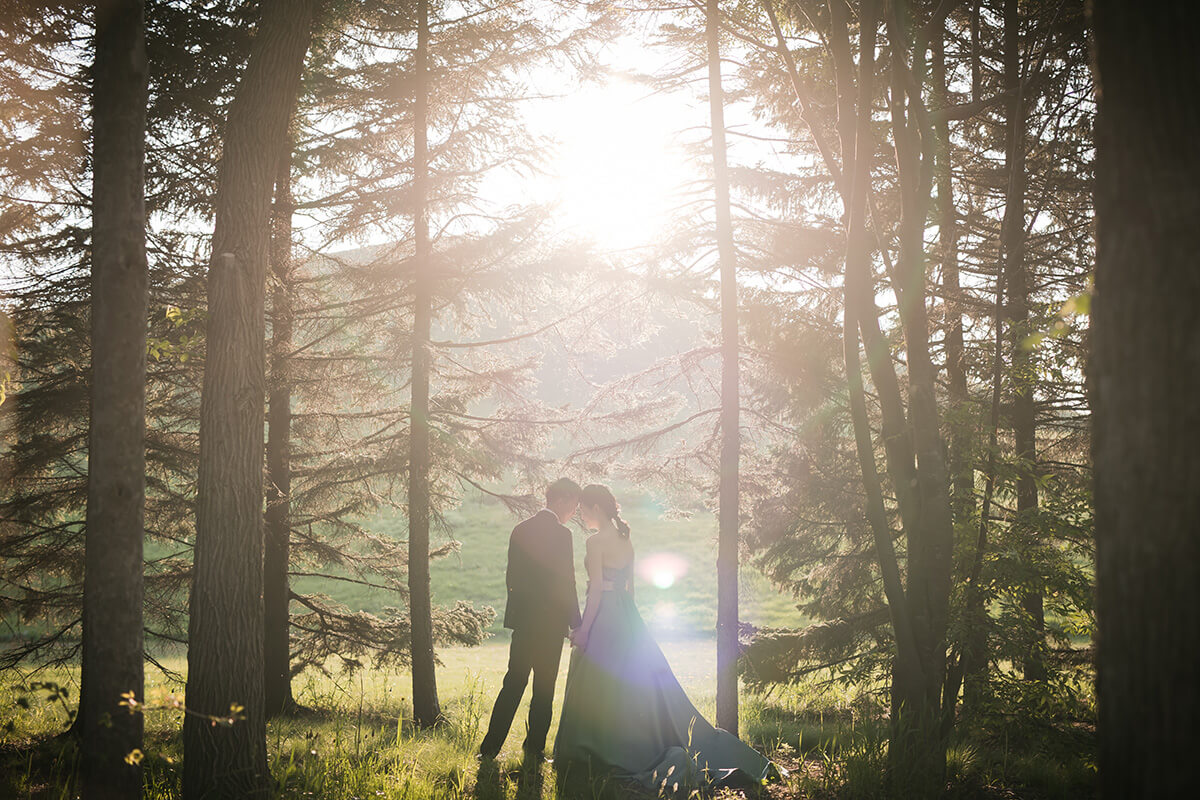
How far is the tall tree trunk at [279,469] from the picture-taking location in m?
9.31

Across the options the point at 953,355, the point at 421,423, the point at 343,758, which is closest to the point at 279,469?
the point at 421,423

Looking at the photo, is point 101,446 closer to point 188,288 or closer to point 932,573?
point 188,288

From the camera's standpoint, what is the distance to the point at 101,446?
4.22m

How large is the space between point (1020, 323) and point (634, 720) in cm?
467

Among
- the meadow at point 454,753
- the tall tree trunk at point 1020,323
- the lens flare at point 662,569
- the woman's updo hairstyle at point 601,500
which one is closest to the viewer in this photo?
the meadow at point 454,753

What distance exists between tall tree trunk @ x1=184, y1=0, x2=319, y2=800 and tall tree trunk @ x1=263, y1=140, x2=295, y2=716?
4748 mm

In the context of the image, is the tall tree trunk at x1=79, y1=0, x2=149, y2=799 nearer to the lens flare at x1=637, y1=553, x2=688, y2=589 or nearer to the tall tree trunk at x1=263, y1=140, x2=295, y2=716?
the tall tree trunk at x1=263, y1=140, x2=295, y2=716

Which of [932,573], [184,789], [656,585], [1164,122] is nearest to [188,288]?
[184,789]

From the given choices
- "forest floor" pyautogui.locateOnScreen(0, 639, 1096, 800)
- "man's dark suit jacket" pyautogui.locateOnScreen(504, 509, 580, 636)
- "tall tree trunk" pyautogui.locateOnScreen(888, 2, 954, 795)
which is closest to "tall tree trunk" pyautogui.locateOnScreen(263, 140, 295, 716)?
"forest floor" pyautogui.locateOnScreen(0, 639, 1096, 800)

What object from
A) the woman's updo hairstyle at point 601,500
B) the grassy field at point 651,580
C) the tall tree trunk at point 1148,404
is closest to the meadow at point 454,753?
the woman's updo hairstyle at point 601,500

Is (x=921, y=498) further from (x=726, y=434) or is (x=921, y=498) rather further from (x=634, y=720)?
(x=634, y=720)

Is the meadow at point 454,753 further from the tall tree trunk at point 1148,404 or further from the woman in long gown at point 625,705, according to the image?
the tall tree trunk at point 1148,404

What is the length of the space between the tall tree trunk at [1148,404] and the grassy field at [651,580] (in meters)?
Answer: 24.9

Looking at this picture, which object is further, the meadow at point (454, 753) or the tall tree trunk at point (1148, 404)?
the meadow at point (454, 753)
